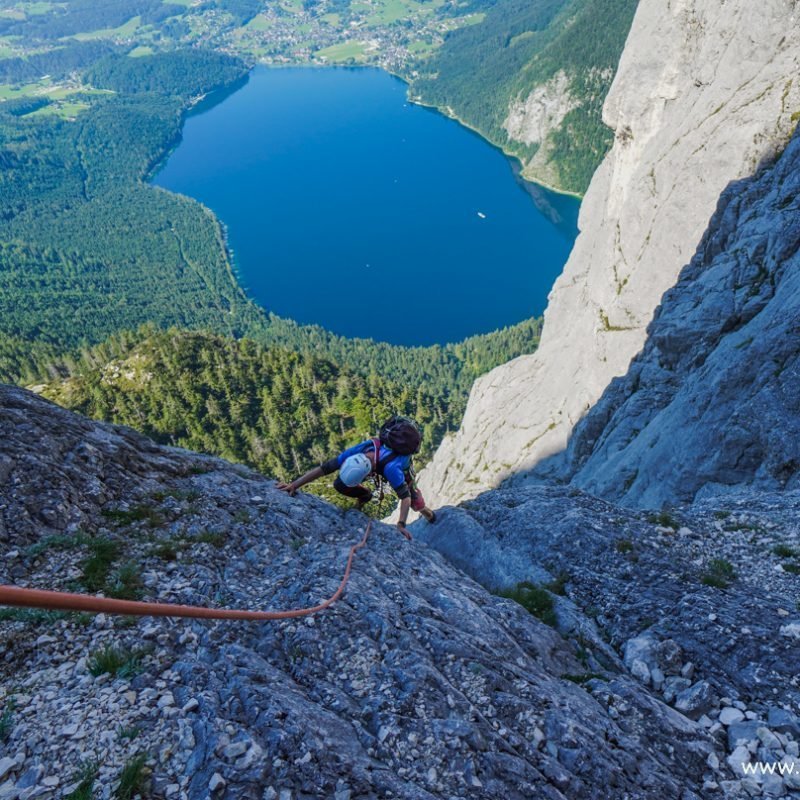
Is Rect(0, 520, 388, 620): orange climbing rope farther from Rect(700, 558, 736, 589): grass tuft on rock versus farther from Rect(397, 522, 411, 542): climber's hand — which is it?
Rect(700, 558, 736, 589): grass tuft on rock

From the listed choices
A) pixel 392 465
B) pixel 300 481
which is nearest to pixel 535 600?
pixel 392 465

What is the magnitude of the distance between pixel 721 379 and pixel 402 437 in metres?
18.3

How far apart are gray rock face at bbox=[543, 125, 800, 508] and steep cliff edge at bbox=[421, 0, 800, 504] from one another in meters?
4.06

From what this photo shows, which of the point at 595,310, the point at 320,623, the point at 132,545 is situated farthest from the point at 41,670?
Answer: the point at 595,310

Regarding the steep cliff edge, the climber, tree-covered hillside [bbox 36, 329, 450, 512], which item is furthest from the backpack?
tree-covered hillside [bbox 36, 329, 450, 512]

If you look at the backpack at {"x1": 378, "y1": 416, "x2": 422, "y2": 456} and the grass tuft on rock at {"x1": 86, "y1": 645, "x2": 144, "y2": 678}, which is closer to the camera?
the grass tuft on rock at {"x1": 86, "y1": 645, "x2": 144, "y2": 678}

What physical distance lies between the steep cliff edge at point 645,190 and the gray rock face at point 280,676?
133ft

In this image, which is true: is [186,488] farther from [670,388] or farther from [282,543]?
[670,388]

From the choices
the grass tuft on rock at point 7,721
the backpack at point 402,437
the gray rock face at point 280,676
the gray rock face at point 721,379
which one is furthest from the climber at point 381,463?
the gray rock face at point 721,379

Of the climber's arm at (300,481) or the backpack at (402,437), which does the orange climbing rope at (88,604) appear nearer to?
the backpack at (402,437)

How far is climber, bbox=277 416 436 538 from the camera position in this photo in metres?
14.2

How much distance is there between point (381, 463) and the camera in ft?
48.2

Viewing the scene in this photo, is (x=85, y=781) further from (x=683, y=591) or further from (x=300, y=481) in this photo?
(x=683, y=591)

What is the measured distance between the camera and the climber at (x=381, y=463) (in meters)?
14.2
